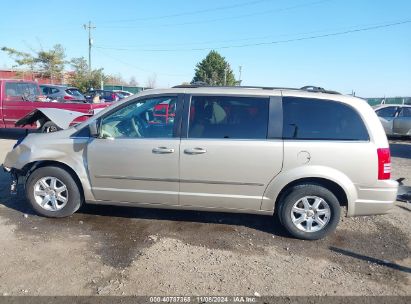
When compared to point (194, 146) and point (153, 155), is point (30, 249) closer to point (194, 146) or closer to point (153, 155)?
point (153, 155)

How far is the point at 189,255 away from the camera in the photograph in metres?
3.80

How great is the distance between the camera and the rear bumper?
403 cm

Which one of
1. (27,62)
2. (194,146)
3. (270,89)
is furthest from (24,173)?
(27,62)

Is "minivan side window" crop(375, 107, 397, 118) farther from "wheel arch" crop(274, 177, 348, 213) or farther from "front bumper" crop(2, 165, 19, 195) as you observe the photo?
"front bumper" crop(2, 165, 19, 195)

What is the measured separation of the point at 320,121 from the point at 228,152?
3.76 ft

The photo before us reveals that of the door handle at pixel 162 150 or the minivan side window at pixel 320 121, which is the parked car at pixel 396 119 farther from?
the door handle at pixel 162 150

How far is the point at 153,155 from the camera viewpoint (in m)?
4.22

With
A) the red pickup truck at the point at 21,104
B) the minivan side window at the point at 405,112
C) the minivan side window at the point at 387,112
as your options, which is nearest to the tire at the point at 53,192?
the red pickup truck at the point at 21,104

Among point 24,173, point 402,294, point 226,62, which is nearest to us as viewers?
point 402,294

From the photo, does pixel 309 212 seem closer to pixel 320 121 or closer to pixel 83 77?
pixel 320 121

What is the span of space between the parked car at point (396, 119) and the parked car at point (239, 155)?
34.3ft

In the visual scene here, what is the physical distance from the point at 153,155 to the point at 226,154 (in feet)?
2.93

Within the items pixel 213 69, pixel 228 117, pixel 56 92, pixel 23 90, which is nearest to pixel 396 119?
pixel 228 117

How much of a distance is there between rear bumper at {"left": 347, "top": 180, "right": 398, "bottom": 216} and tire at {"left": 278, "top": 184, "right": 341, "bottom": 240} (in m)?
0.22
